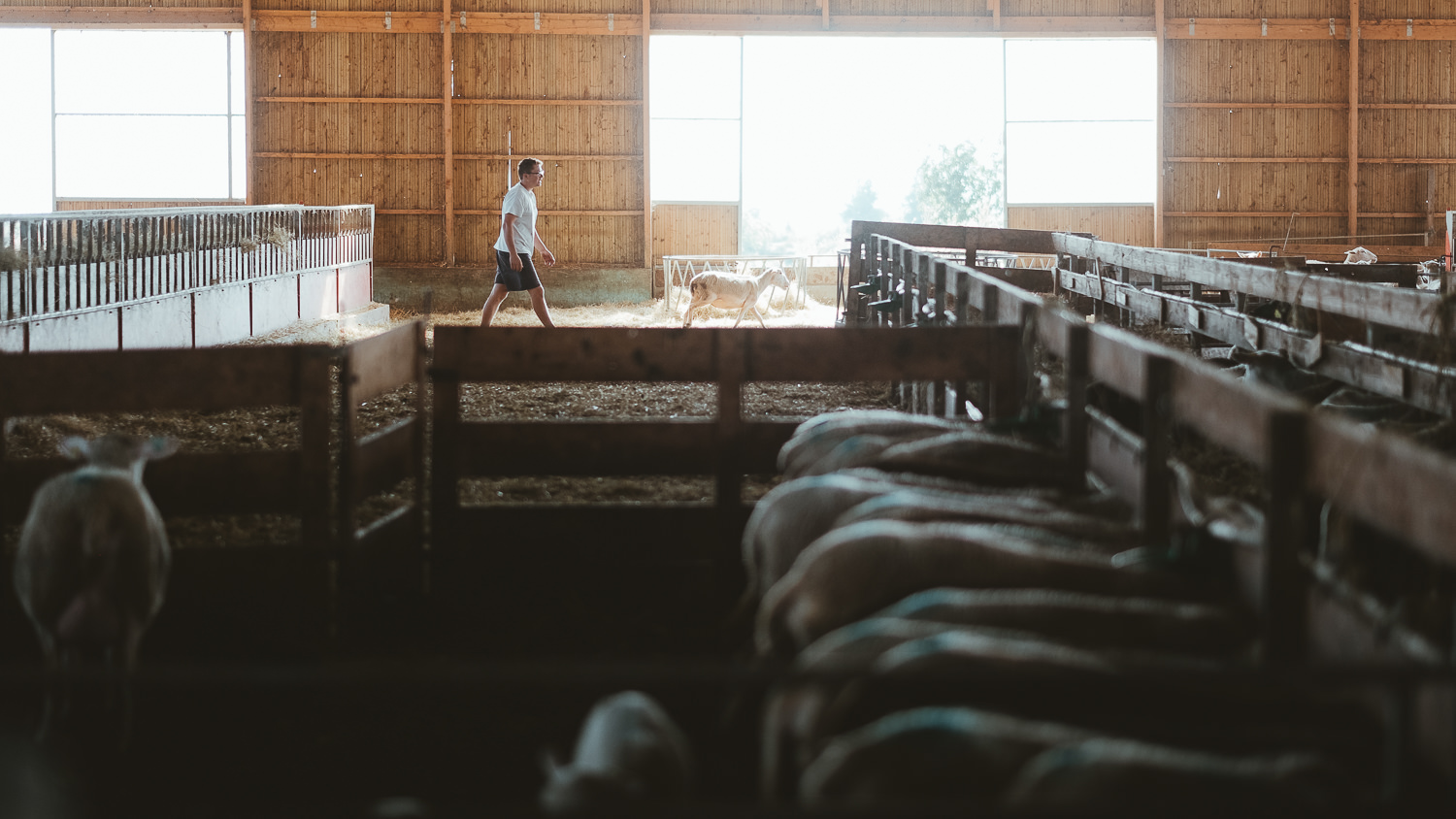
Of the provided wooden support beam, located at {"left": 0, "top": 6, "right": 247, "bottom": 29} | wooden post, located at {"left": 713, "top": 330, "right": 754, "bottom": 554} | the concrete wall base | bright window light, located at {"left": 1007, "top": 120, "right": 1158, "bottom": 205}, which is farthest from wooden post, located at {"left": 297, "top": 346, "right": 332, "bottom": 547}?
bright window light, located at {"left": 1007, "top": 120, "right": 1158, "bottom": 205}

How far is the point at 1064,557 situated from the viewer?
8.04 feet

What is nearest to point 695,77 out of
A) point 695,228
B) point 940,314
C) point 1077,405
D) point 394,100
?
point 695,228

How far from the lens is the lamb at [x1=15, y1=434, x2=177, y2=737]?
9.44 ft

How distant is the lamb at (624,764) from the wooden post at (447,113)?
15.9 metres

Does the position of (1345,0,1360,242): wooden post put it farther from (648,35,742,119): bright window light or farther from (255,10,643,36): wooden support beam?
(255,10,643,36): wooden support beam

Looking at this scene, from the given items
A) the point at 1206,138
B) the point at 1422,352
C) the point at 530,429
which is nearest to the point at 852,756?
the point at 530,429

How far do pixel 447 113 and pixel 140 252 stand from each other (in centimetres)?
816

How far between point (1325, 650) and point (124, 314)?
9.26 metres

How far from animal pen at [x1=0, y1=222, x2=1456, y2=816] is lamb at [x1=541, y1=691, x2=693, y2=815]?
0.36 feet

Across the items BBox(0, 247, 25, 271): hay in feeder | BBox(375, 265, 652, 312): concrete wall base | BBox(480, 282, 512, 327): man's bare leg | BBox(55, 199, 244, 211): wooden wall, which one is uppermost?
BBox(55, 199, 244, 211): wooden wall

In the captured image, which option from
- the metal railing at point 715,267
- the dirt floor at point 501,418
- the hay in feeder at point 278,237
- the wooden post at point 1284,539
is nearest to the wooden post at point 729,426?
the dirt floor at point 501,418

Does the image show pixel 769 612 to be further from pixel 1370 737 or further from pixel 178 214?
pixel 178 214

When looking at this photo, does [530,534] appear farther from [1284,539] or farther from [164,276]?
[164,276]

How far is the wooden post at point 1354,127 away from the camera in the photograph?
1766cm
